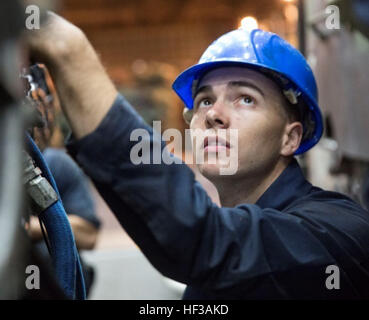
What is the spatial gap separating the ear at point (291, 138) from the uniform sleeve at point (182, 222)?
0.51 metres

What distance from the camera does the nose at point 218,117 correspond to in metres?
1.54

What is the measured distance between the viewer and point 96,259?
731 cm

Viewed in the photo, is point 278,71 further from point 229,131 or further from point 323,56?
point 323,56

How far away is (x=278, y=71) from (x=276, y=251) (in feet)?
2.07

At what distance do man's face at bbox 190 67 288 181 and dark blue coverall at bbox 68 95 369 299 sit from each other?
21cm

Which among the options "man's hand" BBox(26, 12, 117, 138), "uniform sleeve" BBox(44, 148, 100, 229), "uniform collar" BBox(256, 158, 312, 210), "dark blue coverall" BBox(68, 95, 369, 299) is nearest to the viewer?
"man's hand" BBox(26, 12, 117, 138)

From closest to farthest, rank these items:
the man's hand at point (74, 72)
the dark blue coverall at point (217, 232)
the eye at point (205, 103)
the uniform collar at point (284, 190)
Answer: the man's hand at point (74, 72) < the dark blue coverall at point (217, 232) < the uniform collar at point (284, 190) < the eye at point (205, 103)

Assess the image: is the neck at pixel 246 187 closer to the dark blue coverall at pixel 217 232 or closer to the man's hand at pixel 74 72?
the dark blue coverall at pixel 217 232

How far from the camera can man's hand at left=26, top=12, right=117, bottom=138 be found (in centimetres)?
90

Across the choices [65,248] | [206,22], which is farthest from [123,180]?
[206,22]

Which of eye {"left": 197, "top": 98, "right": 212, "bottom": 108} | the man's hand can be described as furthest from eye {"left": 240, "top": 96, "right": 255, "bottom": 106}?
the man's hand

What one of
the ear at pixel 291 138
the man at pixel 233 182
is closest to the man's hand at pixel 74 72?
the man at pixel 233 182

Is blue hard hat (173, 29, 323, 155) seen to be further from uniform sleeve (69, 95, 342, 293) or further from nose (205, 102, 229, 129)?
uniform sleeve (69, 95, 342, 293)

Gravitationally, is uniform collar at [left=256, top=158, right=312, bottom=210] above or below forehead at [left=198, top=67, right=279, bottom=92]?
below
